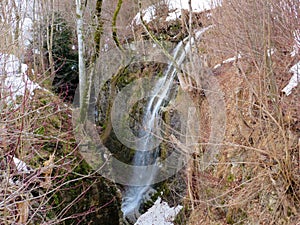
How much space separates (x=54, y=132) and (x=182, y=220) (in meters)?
3.01

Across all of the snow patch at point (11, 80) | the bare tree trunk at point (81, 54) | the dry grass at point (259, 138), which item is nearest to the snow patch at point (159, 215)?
the dry grass at point (259, 138)

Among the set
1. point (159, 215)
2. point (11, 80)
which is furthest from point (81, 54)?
point (159, 215)

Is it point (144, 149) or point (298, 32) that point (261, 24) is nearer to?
point (298, 32)

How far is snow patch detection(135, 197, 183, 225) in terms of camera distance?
626 cm

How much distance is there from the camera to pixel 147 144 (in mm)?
7801

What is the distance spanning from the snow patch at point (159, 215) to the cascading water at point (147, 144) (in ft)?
0.77

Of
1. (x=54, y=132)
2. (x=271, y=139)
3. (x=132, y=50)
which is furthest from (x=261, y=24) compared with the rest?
(x=132, y=50)

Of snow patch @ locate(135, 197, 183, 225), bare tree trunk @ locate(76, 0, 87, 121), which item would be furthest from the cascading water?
bare tree trunk @ locate(76, 0, 87, 121)

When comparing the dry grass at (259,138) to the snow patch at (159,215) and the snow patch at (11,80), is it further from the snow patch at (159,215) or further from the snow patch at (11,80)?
the snow patch at (11,80)

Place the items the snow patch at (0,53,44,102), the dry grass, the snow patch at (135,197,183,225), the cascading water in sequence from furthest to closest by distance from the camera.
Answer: the cascading water, the snow patch at (135,197,183,225), the dry grass, the snow patch at (0,53,44,102)

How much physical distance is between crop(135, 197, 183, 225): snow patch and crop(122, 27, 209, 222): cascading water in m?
0.23

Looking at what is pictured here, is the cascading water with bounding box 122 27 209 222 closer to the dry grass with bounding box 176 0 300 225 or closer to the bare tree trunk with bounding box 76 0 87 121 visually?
the bare tree trunk with bounding box 76 0 87 121

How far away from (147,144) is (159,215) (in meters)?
1.89

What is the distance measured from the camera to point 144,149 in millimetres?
7734
